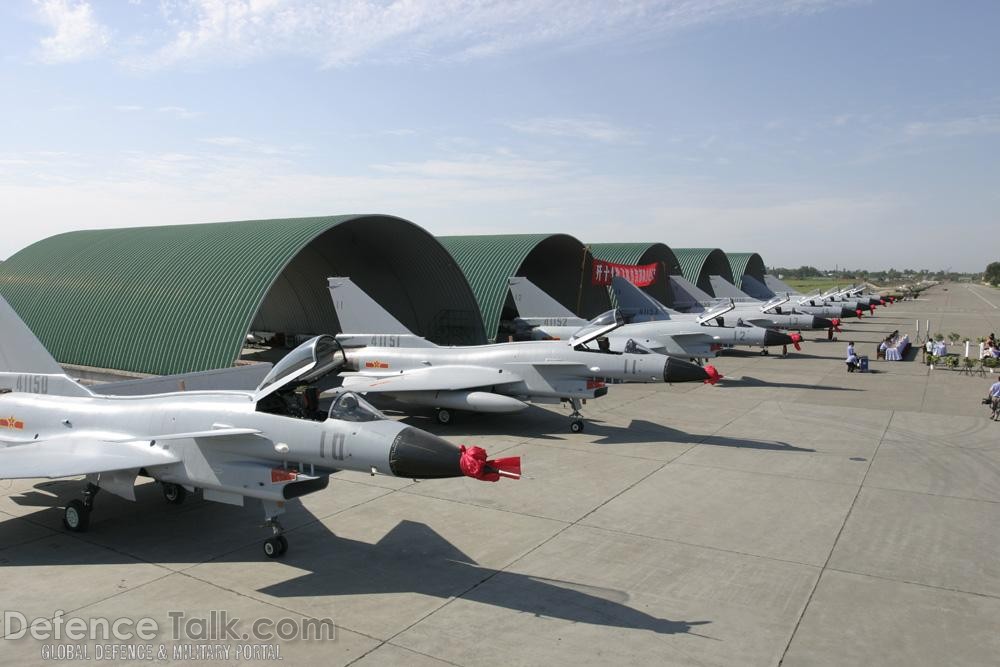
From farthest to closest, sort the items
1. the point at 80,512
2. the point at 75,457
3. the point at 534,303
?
the point at 534,303 → the point at 80,512 → the point at 75,457

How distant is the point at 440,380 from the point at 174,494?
7391mm

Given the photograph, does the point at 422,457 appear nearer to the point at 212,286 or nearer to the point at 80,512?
the point at 80,512

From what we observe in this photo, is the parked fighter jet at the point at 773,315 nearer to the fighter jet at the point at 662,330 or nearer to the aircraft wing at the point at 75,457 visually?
the fighter jet at the point at 662,330

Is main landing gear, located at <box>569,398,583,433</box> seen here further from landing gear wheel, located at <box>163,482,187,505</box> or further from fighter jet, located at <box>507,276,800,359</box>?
landing gear wheel, located at <box>163,482,187,505</box>

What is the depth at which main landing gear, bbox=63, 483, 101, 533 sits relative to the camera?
992cm

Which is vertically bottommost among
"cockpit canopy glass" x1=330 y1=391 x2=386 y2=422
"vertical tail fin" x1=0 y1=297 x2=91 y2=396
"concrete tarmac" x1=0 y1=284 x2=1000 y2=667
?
"concrete tarmac" x1=0 y1=284 x2=1000 y2=667

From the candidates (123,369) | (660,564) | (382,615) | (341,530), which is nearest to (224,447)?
(341,530)

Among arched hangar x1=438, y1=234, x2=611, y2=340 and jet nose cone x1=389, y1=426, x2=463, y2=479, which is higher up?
arched hangar x1=438, y1=234, x2=611, y2=340

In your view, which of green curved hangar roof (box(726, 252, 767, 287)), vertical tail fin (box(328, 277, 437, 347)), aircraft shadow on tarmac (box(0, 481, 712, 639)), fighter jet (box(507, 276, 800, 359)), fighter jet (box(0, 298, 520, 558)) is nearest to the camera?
aircraft shadow on tarmac (box(0, 481, 712, 639))

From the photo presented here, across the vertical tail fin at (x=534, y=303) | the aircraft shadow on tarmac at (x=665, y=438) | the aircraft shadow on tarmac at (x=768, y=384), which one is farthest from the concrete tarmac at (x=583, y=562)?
the vertical tail fin at (x=534, y=303)

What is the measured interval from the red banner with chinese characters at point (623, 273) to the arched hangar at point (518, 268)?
86cm

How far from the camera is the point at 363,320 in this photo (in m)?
20.3

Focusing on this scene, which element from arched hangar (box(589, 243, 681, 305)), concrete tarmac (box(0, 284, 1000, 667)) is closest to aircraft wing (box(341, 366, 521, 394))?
concrete tarmac (box(0, 284, 1000, 667))

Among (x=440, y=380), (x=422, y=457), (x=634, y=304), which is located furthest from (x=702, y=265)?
(x=422, y=457)
